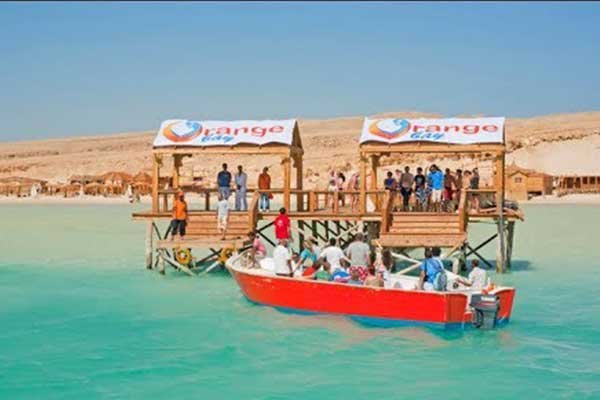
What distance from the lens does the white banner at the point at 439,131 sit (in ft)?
83.9

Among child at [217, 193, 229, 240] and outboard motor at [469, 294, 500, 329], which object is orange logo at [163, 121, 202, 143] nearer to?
child at [217, 193, 229, 240]

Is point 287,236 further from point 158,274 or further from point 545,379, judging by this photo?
point 545,379

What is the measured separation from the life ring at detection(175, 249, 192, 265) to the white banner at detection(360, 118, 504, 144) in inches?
231

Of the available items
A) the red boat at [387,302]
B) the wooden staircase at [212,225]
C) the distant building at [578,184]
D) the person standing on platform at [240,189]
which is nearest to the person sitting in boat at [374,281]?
the red boat at [387,302]

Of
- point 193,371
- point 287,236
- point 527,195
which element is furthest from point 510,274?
point 527,195

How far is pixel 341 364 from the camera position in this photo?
16.2 meters

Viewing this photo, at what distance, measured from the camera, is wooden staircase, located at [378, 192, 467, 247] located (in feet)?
78.6

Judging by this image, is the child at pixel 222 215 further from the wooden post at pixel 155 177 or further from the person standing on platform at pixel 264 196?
the wooden post at pixel 155 177

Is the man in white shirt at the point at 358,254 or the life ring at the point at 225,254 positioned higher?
the man in white shirt at the point at 358,254

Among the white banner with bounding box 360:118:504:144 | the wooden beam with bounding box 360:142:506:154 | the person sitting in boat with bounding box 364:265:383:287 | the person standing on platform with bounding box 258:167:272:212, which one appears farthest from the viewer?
the person standing on platform with bounding box 258:167:272:212

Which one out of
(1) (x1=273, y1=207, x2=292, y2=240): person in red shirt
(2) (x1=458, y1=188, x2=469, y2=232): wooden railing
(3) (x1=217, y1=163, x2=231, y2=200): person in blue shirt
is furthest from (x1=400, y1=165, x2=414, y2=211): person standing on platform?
(3) (x1=217, y1=163, x2=231, y2=200): person in blue shirt

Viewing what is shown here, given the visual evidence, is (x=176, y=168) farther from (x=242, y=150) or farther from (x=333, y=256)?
(x=333, y=256)

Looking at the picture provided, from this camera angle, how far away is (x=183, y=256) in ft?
89.4

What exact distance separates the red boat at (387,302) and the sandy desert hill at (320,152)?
60074 mm
